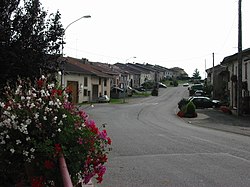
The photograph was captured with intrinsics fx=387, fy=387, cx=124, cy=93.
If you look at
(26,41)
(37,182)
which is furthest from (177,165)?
(37,182)

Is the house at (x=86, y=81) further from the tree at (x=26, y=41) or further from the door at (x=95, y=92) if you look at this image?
the tree at (x=26, y=41)

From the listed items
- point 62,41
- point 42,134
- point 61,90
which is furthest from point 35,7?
point 42,134

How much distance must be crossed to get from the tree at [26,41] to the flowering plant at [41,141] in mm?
2775

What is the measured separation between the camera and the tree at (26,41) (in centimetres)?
780

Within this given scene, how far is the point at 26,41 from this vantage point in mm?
8195

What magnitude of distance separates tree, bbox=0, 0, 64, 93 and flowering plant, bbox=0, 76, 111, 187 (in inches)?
109

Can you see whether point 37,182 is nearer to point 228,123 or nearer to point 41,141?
point 41,141

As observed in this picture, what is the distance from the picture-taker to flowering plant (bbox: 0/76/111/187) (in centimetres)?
452

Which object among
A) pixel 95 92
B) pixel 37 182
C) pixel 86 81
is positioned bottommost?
pixel 37 182

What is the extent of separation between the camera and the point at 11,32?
26.4ft

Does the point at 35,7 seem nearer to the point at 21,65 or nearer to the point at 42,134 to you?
the point at 21,65

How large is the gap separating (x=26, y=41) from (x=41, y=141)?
409 centimetres

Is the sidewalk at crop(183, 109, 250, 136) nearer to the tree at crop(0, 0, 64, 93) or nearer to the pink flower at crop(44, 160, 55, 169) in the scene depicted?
the tree at crop(0, 0, 64, 93)

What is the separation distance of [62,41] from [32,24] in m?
1.07
